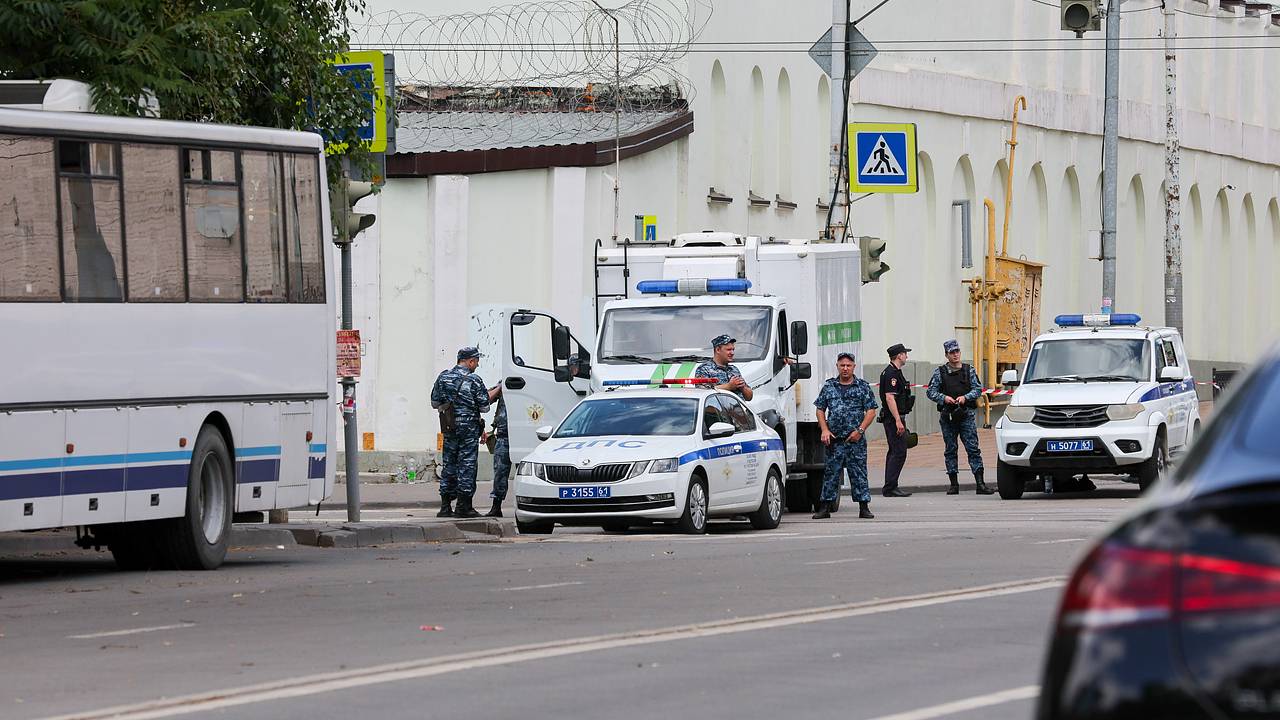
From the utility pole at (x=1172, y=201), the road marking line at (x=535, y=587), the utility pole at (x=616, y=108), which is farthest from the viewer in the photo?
the utility pole at (x=1172, y=201)

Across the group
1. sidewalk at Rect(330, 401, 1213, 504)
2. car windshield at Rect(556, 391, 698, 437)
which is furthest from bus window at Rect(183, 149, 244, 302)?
sidewalk at Rect(330, 401, 1213, 504)

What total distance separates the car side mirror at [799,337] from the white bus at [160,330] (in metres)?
8.13

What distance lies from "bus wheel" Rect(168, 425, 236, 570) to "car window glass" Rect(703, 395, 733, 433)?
5.86 metres

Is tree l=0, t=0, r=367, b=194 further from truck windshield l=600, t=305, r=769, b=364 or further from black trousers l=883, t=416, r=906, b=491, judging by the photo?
black trousers l=883, t=416, r=906, b=491

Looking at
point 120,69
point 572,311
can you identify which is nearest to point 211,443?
point 120,69

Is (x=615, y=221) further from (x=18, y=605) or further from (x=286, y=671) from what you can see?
(x=286, y=671)

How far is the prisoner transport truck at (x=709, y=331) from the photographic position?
2606cm

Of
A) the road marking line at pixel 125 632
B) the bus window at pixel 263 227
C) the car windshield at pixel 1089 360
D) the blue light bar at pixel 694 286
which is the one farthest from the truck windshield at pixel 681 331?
the road marking line at pixel 125 632

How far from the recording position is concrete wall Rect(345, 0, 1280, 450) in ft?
111

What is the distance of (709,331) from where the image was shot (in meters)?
26.1

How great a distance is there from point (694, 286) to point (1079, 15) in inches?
290

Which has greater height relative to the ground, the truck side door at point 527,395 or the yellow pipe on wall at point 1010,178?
the yellow pipe on wall at point 1010,178

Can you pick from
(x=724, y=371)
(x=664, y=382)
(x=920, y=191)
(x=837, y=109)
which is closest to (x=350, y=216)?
(x=664, y=382)

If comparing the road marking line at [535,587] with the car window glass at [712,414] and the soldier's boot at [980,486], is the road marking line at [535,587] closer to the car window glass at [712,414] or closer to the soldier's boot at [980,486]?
the car window glass at [712,414]
